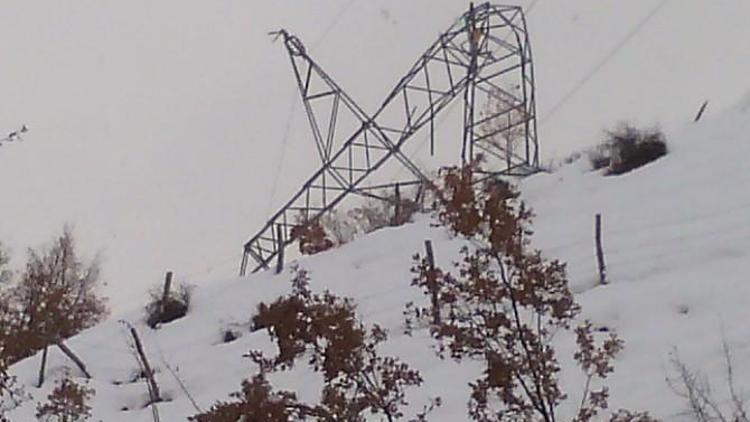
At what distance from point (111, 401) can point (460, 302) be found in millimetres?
7943

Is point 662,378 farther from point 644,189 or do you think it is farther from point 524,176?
point 524,176

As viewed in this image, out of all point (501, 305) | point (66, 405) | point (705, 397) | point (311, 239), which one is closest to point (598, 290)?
point (705, 397)

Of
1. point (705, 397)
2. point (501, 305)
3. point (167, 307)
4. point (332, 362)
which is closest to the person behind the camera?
point (332, 362)

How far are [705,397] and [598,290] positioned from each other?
4.55 m

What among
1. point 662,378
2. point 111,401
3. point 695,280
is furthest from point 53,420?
point 695,280

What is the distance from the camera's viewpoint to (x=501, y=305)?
22.7 feet

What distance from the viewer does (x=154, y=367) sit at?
15.2 m

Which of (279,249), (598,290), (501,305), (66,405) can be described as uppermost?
(279,249)

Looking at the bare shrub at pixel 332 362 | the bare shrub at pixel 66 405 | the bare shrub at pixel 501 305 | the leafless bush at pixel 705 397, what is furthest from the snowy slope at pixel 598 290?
the bare shrub at pixel 66 405

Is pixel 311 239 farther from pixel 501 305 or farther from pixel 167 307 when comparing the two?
pixel 501 305

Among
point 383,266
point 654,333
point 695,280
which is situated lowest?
point 654,333

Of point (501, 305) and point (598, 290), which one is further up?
point (598, 290)

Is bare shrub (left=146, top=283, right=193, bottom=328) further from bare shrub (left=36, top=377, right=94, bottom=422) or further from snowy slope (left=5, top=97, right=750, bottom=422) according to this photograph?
bare shrub (left=36, top=377, right=94, bottom=422)

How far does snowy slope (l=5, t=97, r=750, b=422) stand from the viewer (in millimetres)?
11023
